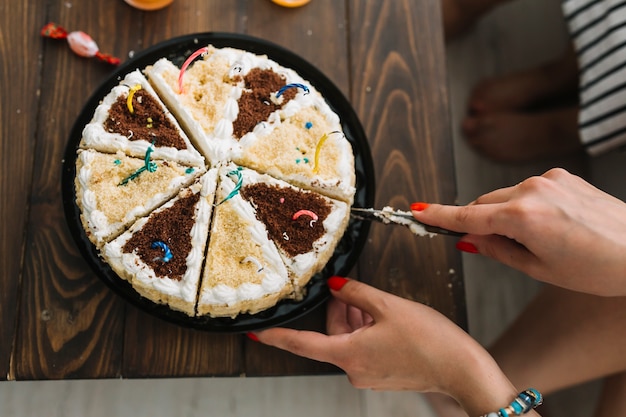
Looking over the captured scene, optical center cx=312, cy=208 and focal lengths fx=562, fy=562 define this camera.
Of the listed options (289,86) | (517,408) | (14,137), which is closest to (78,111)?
(14,137)

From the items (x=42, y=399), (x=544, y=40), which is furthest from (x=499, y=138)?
(x=42, y=399)

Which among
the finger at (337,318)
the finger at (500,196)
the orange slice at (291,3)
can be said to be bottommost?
the finger at (337,318)

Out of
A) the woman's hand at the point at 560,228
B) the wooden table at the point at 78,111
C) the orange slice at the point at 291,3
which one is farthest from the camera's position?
the orange slice at the point at 291,3

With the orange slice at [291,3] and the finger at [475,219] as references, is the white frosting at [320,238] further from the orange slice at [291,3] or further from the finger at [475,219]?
the orange slice at [291,3]

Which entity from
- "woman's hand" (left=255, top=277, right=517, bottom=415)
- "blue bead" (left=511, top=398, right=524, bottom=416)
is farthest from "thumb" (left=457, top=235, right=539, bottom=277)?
"blue bead" (left=511, top=398, right=524, bottom=416)

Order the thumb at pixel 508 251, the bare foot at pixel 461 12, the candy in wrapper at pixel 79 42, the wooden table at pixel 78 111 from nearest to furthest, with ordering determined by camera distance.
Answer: the thumb at pixel 508 251, the wooden table at pixel 78 111, the candy in wrapper at pixel 79 42, the bare foot at pixel 461 12

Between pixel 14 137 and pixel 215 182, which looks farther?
pixel 14 137

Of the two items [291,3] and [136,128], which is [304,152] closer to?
[136,128]

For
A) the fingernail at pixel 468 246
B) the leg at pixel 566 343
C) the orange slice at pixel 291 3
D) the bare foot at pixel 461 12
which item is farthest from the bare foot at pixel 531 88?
the fingernail at pixel 468 246
